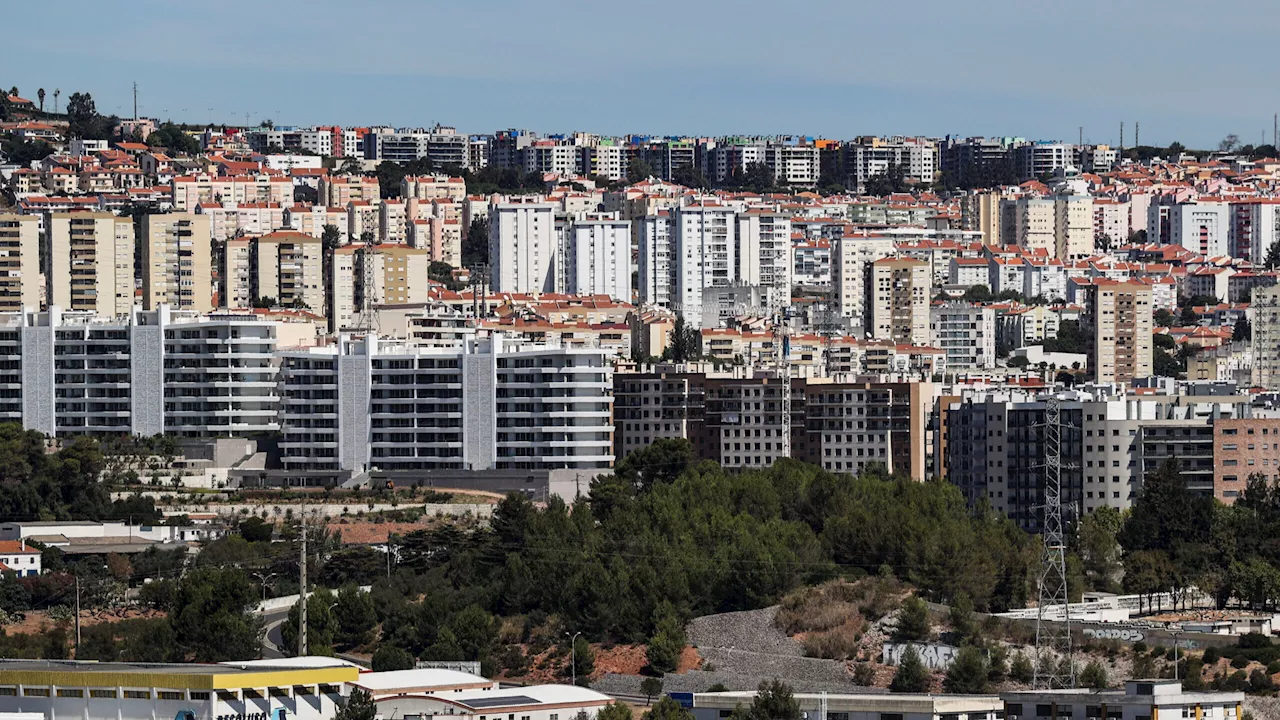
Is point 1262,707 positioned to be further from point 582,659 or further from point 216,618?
point 216,618

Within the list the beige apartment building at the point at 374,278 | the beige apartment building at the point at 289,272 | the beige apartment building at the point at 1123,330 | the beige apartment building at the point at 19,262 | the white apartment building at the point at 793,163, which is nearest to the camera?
the beige apartment building at the point at 19,262

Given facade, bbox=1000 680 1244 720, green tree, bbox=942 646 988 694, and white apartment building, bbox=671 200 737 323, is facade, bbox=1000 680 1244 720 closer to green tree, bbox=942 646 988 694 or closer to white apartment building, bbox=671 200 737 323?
green tree, bbox=942 646 988 694

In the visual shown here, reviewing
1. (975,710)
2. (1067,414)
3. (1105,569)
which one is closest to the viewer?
(975,710)

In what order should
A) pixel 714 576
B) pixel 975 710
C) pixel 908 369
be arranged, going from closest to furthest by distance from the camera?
pixel 975 710, pixel 714 576, pixel 908 369

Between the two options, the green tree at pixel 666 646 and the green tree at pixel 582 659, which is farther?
the green tree at pixel 582 659

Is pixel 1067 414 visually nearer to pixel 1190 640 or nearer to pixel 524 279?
pixel 1190 640

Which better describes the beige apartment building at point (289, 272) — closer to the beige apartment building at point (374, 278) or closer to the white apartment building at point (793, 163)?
the beige apartment building at point (374, 278)

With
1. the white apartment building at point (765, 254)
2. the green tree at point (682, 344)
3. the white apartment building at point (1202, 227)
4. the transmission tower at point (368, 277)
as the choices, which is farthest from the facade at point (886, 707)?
the white apartment building at point (1202, 227)

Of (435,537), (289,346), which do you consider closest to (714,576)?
(435,537)
